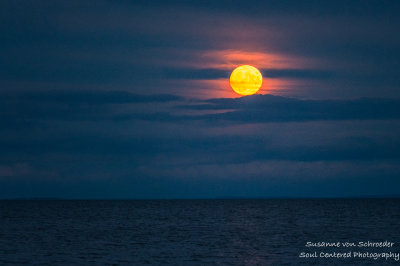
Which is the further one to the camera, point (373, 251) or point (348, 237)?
point (348, 237)

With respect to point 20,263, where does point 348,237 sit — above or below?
above

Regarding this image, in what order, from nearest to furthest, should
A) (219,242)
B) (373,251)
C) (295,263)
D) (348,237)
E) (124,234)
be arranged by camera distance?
(295,263), (373,251), (219,242), (348,237), (124,234)

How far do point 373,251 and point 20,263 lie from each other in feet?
99.4

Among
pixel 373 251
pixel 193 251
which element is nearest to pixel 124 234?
pixel 193 251

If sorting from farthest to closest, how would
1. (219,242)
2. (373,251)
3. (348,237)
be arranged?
(348,237)
(219,242)
(373,251)

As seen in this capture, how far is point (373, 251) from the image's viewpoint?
2120 inches

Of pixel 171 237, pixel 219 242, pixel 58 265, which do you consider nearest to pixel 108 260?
pixel 58 265

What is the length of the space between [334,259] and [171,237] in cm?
2702

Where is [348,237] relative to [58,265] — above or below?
above

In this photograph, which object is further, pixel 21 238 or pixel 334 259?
pixel 21 238

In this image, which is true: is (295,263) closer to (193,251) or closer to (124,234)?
(193,251)

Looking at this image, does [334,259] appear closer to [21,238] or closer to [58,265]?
[58,265]

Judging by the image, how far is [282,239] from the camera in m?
66.8

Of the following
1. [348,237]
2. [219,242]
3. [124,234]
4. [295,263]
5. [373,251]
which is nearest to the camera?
[295,263]
